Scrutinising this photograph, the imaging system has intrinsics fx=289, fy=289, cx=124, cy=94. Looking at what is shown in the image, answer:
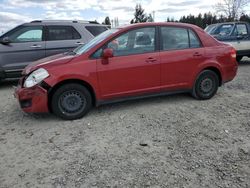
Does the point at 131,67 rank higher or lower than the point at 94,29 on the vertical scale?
lower

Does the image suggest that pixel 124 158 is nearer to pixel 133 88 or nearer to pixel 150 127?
pixel 150 127

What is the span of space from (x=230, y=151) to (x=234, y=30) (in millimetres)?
8470

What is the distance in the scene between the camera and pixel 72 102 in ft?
17.2

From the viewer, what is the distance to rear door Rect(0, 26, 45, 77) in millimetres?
8078

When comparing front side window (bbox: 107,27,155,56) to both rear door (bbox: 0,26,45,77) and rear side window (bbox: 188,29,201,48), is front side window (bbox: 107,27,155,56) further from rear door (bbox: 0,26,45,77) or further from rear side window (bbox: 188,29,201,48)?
rear door (bbox: 0,26,45,77)

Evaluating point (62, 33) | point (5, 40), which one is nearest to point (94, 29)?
point (62, 33)

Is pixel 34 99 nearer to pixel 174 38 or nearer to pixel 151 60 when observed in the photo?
pixel 151 60

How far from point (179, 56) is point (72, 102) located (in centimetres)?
232

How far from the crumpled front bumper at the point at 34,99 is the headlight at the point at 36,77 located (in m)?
0.09

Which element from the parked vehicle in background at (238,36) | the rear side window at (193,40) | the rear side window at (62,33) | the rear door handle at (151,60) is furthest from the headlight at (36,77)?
the parked vehicle in background at (238,36)

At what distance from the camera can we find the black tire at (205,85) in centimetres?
616

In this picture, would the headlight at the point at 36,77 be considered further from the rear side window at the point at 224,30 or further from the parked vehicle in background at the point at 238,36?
the rear side window at the point at 224,30

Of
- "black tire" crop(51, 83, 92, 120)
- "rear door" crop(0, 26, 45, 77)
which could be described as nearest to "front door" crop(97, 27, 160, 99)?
"black tire" crop(51, 83, 92, 120)

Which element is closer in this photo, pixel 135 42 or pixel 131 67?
pixel 131 67
